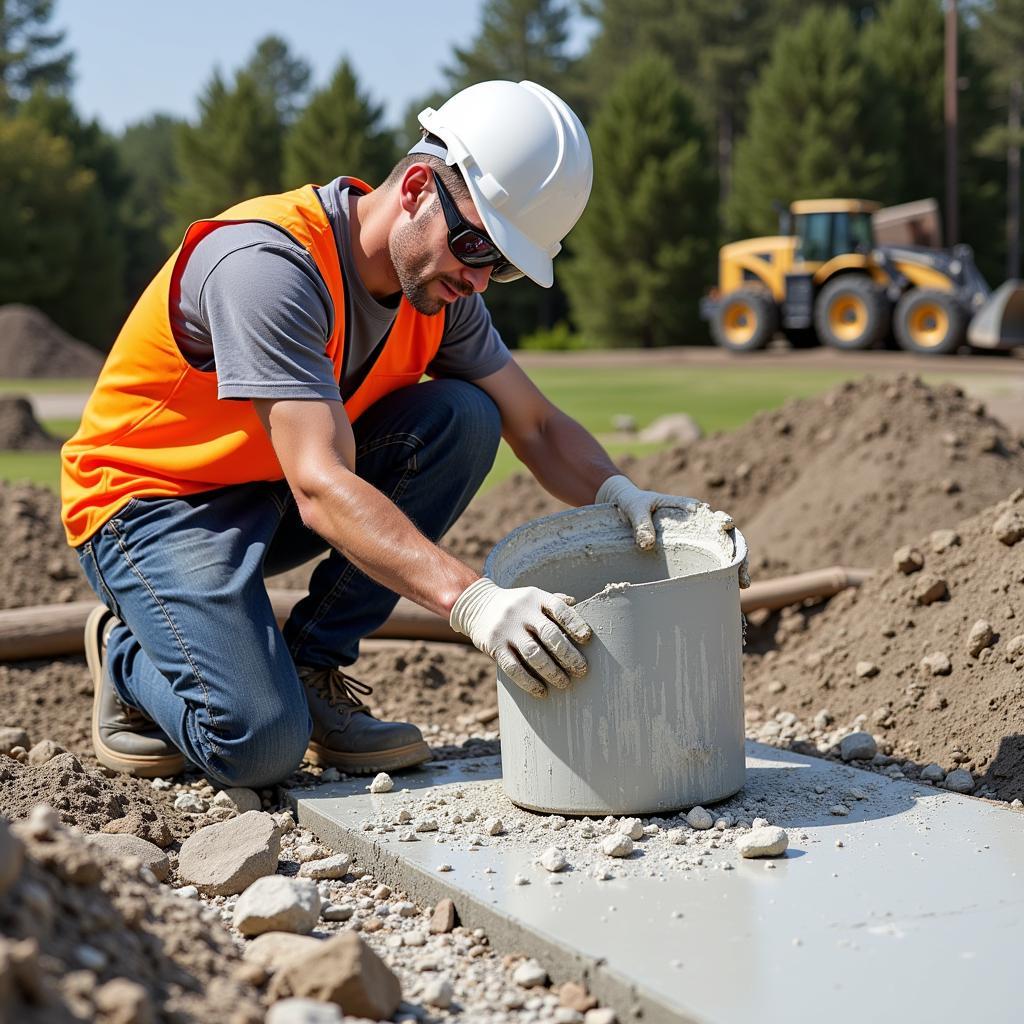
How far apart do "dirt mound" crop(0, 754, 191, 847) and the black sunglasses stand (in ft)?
4.22

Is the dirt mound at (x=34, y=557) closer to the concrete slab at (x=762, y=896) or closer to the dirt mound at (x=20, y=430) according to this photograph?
the concrete slab at (x=762, y=896)

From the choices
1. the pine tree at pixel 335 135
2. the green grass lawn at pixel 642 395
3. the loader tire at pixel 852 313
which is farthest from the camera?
the pine tree at pixel 335 135

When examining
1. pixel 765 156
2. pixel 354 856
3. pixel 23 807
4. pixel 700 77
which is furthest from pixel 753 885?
pixel 700 77

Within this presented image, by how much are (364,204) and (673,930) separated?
5.38 ft

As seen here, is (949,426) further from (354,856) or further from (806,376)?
(806,376)

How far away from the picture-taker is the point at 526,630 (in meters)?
2.23

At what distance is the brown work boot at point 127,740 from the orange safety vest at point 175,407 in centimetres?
39

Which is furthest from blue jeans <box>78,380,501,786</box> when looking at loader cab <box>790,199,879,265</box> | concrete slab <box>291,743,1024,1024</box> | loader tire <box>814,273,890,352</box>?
loader cab <box>790,199,879,265</box>

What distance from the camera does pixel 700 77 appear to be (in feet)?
126

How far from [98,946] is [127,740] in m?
1.49

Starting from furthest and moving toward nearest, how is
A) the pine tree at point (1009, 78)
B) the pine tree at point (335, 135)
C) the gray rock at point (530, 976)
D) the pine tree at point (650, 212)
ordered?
1. the pine tree at point (1009, 78)
2. the pine tree at point (335, 135)
3. the pine tree at point (650, 212)
4. the gray rock at point (530, 976)

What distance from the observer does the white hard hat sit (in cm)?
248

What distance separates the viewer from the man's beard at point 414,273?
2588 mm

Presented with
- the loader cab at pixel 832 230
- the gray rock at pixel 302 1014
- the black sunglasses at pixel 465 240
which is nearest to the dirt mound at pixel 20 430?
the black sunglasses at pixel 465 240
